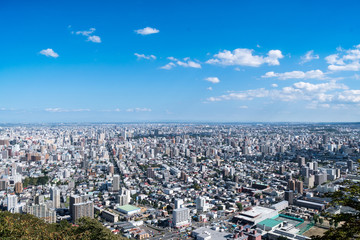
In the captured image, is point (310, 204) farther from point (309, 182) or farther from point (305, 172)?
point (305, 172)

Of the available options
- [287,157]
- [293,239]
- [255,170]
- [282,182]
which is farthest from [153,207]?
[287,157]

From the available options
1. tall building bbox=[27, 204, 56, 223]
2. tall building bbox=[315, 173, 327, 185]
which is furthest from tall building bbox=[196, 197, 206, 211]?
tall building bbox=[315, 173, 327, 185]

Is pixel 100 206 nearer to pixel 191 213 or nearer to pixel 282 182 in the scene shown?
pixel 191 213

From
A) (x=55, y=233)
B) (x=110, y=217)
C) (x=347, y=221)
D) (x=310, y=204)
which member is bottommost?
(x=110, y=217)

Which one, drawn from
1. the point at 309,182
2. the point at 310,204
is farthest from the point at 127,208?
the point at 309,182

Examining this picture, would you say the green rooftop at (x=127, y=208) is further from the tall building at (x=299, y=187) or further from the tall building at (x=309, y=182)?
the tall building at (x=309, y=182)

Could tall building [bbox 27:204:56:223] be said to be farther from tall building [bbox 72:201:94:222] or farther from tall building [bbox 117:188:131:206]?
tall building [bbox 117:188:131:206]
